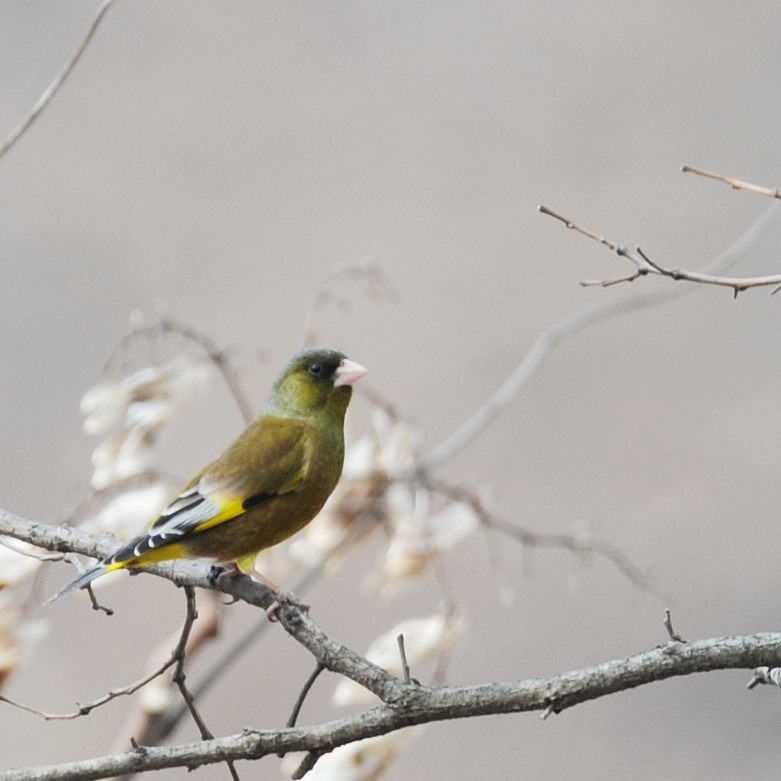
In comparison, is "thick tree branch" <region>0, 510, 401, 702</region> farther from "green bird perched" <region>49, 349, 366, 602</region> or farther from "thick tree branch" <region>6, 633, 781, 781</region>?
"thick tree branch" <region>6, 633, 781, 781</region>

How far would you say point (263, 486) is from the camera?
2.72 feet

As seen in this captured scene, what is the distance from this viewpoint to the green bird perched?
0.80 metres

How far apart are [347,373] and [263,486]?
118 millimetres

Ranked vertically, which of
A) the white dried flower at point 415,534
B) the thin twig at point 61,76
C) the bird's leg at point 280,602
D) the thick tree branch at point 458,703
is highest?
the thin twig at point 61,76

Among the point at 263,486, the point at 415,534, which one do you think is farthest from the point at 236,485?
the point at 415,534

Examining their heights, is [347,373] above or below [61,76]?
below

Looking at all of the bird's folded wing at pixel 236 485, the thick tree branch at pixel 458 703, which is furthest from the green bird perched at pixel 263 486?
the thick tree branch at pixel 458 703

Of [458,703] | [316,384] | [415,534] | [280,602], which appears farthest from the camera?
[415,534]

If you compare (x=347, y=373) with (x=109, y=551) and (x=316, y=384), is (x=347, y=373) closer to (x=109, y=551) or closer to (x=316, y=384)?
(x=316, y=384)

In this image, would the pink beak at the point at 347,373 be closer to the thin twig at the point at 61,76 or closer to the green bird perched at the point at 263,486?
the green bird perched at the point at 263,486

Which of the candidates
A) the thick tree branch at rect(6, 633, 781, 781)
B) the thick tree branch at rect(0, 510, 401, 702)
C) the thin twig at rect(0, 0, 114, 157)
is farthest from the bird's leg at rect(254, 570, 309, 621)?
the thin twig at rect(0, 0, 114, 157)

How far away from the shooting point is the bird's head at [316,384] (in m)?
0.91

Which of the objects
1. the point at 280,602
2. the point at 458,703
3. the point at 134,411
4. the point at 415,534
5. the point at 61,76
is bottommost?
the point at 458,703

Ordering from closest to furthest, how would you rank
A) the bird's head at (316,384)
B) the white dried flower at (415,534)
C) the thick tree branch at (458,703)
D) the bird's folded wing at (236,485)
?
the thick tree branch at (458,703), the bird's folded wing at (236,485), the bird's head at (316,384), the white dried flower at (415,534)
